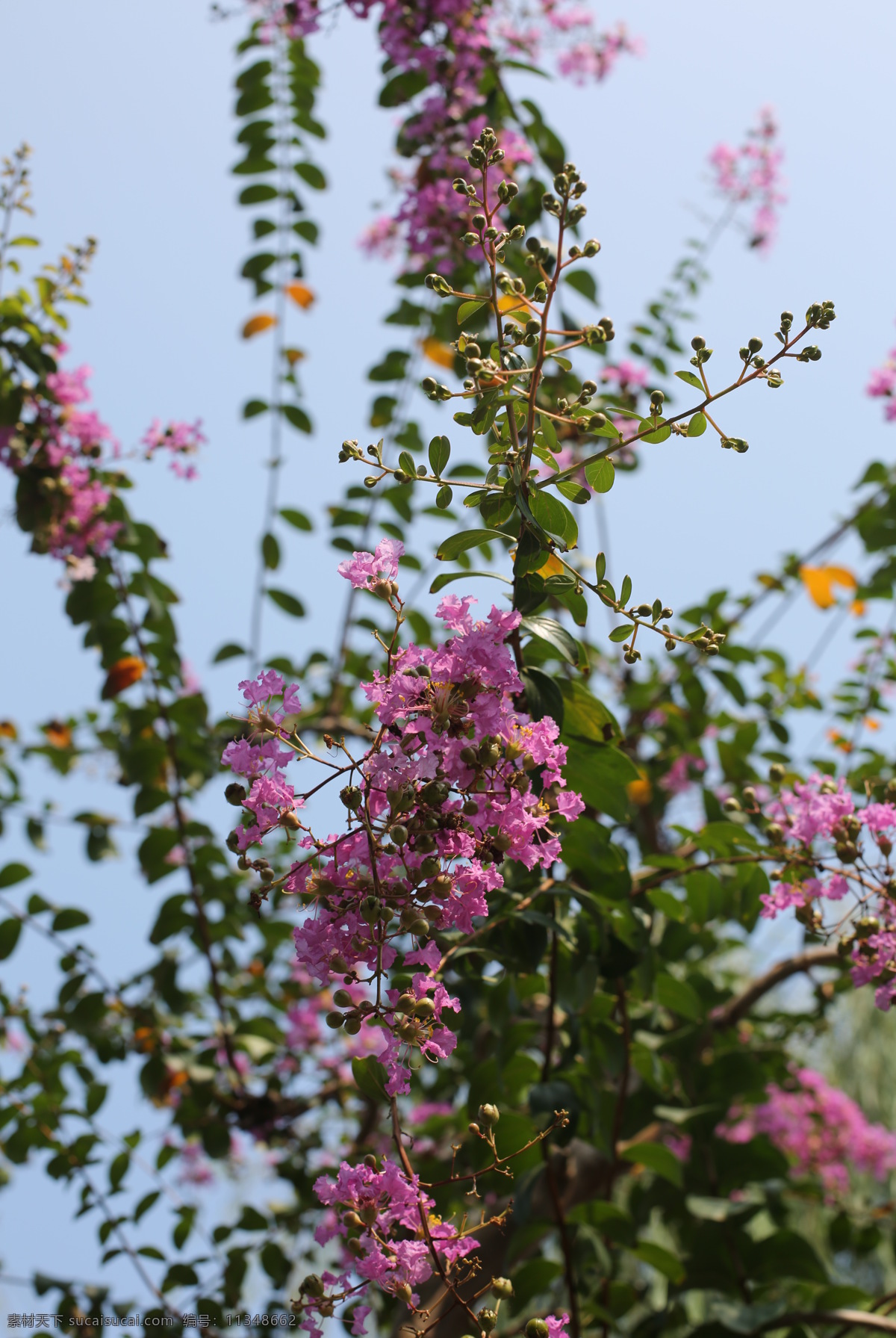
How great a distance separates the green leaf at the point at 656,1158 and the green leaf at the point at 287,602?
5.38ft

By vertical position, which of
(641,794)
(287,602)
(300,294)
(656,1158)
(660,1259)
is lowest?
(660,1259)

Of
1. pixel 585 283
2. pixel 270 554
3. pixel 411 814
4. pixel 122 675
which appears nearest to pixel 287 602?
pixel 270 554

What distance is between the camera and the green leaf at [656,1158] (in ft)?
5.69

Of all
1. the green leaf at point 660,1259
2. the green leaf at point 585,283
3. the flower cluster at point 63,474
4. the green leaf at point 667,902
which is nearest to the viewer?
the green leaf at point 667,902

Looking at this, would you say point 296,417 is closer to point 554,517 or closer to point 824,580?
point 824,580

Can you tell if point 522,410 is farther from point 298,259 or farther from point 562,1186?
point 298,259

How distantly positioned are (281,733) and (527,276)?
162 centimetres

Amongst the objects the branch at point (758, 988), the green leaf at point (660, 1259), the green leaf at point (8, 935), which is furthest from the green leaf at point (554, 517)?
the green leaf at point (8, 935)

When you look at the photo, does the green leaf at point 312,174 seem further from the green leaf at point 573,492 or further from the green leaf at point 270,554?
the green leaf at point 573,492

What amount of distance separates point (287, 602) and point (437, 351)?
2.72ft

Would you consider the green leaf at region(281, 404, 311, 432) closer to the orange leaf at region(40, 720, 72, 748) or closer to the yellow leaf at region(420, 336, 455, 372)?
the yellow leaf at region(420, 336, 455, 372)

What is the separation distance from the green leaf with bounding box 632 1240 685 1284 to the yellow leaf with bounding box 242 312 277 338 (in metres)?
2.51

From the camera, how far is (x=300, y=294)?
292cm

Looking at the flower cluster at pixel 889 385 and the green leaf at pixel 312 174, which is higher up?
the green leaf at pixel 312 174
